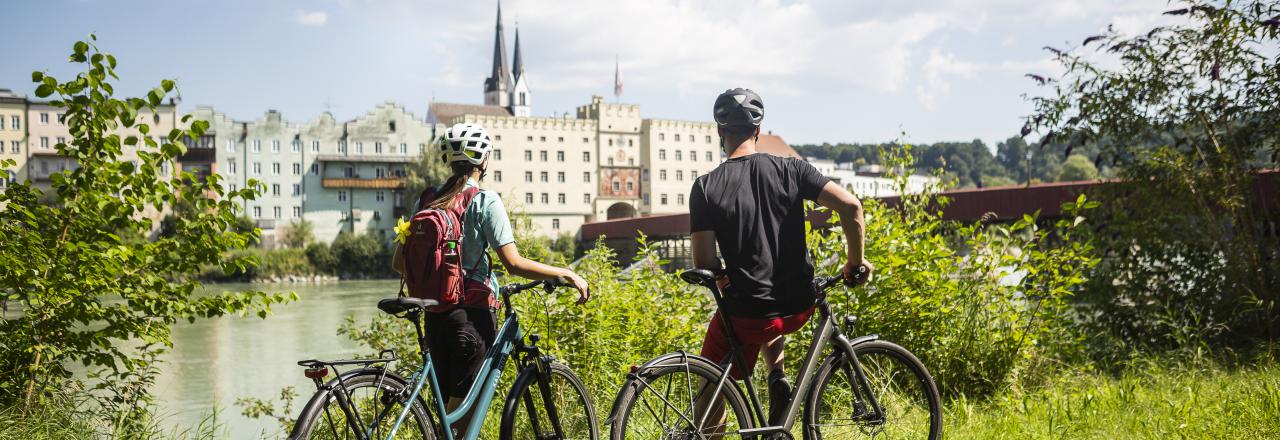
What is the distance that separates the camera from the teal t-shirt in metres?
3.09

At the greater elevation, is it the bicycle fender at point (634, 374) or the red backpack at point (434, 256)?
the red backpack at point (434, 256)

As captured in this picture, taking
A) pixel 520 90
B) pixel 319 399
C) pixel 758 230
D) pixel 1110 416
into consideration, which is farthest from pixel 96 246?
pixel 520 90

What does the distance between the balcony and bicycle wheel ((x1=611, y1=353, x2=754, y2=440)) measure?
7211 centimetres

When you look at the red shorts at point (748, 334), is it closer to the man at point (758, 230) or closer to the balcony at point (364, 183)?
the man at point (758, 230)

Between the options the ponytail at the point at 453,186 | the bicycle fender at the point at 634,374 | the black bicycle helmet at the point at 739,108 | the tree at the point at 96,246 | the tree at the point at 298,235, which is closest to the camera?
the bicycle fender at the point at 634,374

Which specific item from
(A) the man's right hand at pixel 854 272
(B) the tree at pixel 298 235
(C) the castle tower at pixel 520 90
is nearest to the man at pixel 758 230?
(A) the man's right hand at pixel 854 272

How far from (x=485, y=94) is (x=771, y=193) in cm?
11623

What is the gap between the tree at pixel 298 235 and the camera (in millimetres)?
65250

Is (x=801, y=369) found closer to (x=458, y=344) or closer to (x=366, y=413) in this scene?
(x=458, y=344)

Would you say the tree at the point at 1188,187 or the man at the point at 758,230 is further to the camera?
the tree at the point at 1188,187

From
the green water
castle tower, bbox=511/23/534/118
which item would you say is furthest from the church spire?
the green water

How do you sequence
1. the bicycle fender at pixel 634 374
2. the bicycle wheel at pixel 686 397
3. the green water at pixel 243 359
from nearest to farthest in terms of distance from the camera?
the bicycle fender at pixel 634 374 → the bicycle wheel at pixel 686 397 → the green water at pixel 243 359

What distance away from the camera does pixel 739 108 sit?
10.6ft

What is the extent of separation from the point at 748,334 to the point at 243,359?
20129 mm
